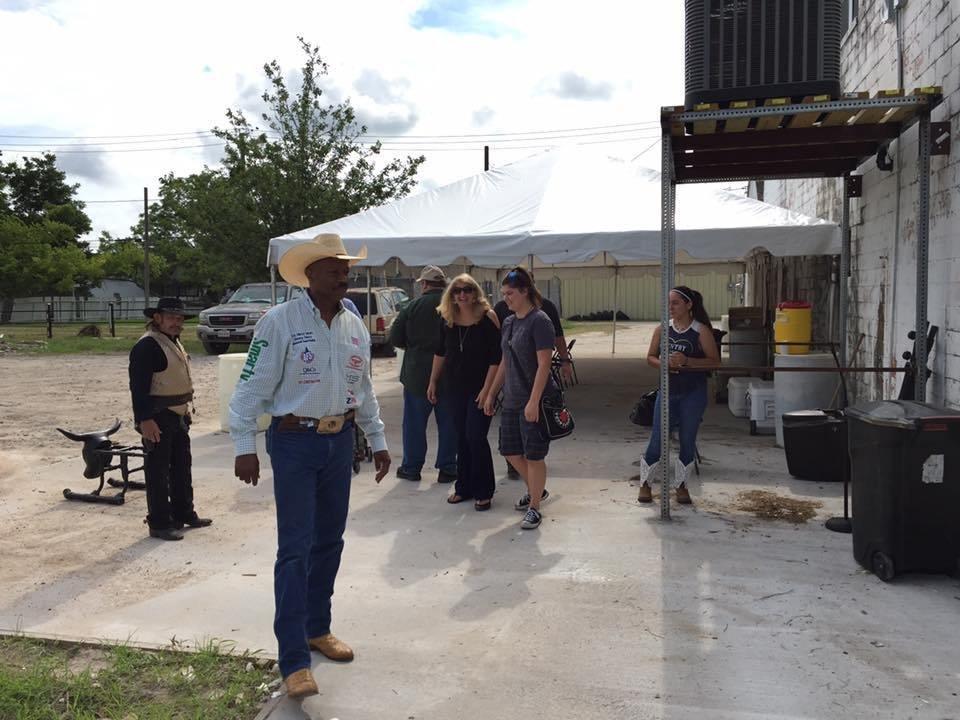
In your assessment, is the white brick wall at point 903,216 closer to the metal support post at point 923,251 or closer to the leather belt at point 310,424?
the metal support post at point 923,251

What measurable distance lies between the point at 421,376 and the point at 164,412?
221cm

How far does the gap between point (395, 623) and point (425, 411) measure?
312 cm

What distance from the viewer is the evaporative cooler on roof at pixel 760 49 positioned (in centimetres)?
526

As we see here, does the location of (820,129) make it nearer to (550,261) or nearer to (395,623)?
(550,261)

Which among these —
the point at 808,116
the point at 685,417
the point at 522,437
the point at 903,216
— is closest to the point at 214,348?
the point at 522,437

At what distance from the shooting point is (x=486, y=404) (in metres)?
5.80

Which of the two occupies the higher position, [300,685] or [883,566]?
[883,566]

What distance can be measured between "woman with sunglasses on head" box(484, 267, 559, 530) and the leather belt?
2.09 metres

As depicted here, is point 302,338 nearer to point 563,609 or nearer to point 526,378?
point 563,609

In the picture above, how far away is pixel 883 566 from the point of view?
4387 millimetres

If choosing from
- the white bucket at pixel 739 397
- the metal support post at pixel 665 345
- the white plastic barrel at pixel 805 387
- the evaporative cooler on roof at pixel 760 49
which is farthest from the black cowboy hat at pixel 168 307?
the white bucket at pixel 739 397

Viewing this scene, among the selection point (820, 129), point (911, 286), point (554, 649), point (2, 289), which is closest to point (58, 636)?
point (554, 649)

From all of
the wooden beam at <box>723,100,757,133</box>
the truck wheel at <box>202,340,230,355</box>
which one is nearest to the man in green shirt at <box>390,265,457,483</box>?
the wooden beam at <box>723,100,757,133</box>

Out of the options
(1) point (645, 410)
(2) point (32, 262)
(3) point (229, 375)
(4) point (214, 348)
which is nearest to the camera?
(1) point (645, 410)
